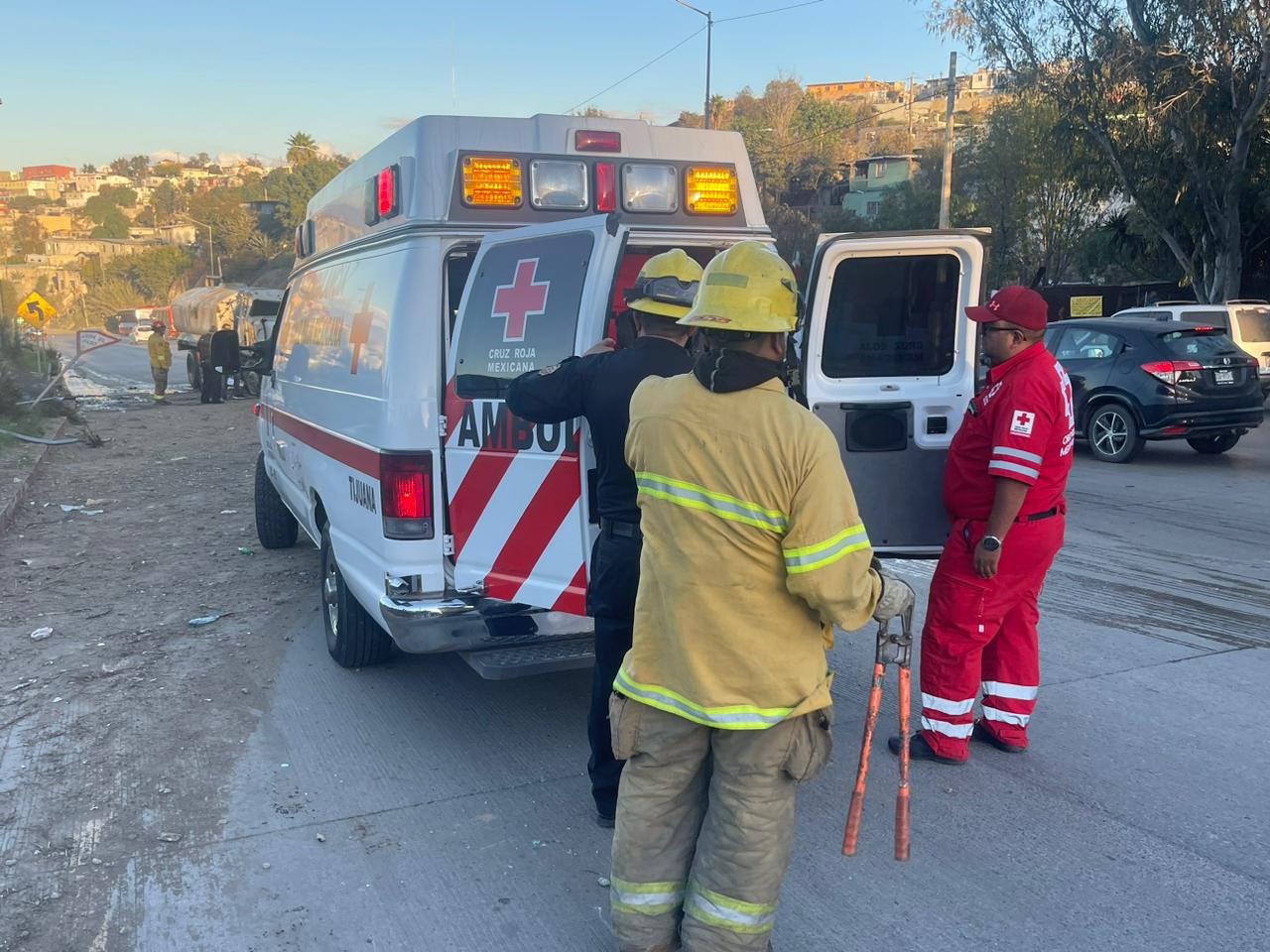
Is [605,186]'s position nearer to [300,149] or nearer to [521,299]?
[521,299]

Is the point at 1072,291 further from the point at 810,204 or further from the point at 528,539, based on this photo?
the point at 810,204

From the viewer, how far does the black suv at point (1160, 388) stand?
37.9 feet

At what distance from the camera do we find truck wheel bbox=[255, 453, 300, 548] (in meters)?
8.16

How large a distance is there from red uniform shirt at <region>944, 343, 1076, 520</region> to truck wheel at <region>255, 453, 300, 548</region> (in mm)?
5626

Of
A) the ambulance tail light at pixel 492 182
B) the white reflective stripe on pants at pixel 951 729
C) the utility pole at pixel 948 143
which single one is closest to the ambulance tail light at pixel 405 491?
the ambulance tail light at pixel 492 182

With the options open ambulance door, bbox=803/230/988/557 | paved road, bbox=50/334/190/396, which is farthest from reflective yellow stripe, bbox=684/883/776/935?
paved road, bbox=50/334/190/396

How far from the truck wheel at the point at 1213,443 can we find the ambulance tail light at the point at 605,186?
32.7 feet

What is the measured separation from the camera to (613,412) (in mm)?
3395

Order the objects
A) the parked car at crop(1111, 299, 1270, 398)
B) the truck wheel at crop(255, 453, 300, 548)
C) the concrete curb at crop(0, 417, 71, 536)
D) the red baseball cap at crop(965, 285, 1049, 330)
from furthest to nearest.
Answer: the parked car at crop(1111, 299, 1270, 398), the concrete curb at crop(0, 417, 71, 536), the truck wheel at crop(255, 453, 300, 548), the red baseball cap at crop(965, 285, 1049, 330)

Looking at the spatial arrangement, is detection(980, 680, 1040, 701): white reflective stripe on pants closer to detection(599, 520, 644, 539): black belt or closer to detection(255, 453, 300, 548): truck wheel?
detection(599, 520, 644, 539): black belt

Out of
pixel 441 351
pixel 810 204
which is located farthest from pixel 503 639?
pixel 810 204

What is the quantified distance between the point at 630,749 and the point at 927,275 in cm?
315

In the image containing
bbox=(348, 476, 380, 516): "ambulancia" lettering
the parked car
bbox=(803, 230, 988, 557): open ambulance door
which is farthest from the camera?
the parked car

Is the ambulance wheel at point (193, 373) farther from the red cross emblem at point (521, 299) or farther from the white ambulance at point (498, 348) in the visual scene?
the red cross emblem at point (521, 299)
